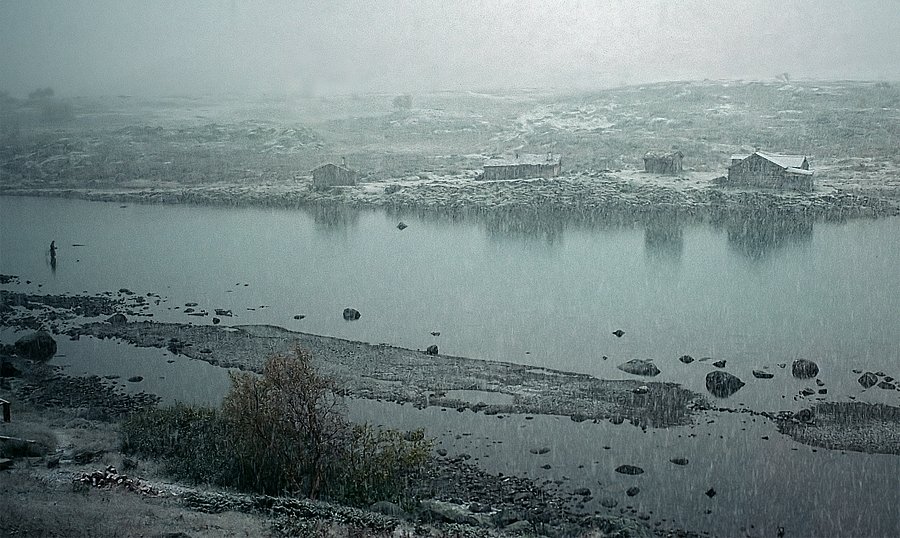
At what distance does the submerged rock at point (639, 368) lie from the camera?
503 centimetres

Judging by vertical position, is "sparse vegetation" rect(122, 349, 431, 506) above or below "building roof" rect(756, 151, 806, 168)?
below

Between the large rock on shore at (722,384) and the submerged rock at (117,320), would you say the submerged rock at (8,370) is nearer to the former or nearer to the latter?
the submerged rock at (117,320)

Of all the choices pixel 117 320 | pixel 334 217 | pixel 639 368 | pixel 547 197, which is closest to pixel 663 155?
pixel 547 197

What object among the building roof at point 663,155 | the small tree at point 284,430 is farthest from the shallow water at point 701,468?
the building roof at point 663,155

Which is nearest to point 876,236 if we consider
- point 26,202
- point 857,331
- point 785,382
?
point 857,331

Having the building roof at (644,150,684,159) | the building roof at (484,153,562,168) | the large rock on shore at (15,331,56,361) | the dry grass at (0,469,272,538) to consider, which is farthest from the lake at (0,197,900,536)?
the building roof at (644,150,684,159)

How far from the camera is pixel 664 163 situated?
41.2 feet

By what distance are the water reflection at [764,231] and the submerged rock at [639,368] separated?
12.7 feet

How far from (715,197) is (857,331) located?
523cm

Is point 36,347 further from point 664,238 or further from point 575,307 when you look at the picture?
point 664,238

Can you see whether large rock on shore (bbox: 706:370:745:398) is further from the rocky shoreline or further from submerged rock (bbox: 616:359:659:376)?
the rocky shoreline

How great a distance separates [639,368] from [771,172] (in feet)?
23.9

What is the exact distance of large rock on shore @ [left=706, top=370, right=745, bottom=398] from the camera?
4674 millimetres

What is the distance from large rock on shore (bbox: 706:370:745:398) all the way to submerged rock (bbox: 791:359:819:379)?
1.35 ft
